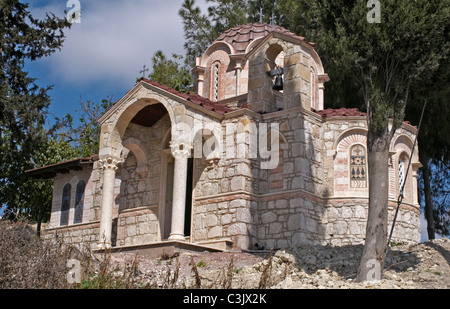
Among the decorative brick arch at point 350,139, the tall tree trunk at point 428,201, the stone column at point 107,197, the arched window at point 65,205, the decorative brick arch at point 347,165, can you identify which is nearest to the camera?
the decorative brick arch at point 347,165

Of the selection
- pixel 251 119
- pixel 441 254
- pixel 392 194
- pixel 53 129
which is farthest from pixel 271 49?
pixel 53 129

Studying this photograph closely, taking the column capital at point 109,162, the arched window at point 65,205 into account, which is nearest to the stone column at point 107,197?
the column capital at point 109,162

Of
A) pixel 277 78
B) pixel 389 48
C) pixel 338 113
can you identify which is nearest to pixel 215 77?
pixel 277 78

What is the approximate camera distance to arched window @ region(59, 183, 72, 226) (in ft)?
76.4

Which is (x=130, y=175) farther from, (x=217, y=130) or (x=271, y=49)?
(x=271, y=49)

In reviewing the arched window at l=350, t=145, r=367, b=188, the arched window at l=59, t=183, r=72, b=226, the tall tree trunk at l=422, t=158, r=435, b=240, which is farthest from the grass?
the tall tree trunk at l=422, t=158, r=435, b=240

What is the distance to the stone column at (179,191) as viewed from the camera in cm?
1698

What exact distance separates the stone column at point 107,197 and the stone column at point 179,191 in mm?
2567

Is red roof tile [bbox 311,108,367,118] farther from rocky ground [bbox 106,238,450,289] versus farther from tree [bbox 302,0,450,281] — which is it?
tree [bbox 302,0,450,281]

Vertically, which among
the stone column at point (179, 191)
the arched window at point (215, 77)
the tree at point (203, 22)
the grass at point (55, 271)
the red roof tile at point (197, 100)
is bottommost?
the grass at point (55, 271)

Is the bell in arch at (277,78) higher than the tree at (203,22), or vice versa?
the tree at (203,22)

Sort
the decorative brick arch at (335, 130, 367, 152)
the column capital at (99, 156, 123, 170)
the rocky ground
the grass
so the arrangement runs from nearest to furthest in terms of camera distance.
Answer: the grass → the rocky ground → the decorative brick arch at (335, 130, 367, 152) → the column capital at (99, 156, 123, 170)

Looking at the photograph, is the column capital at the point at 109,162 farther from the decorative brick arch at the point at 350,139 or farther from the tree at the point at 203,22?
the tree at the point at 203,22

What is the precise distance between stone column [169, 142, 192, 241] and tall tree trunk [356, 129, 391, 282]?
19.5 ft
